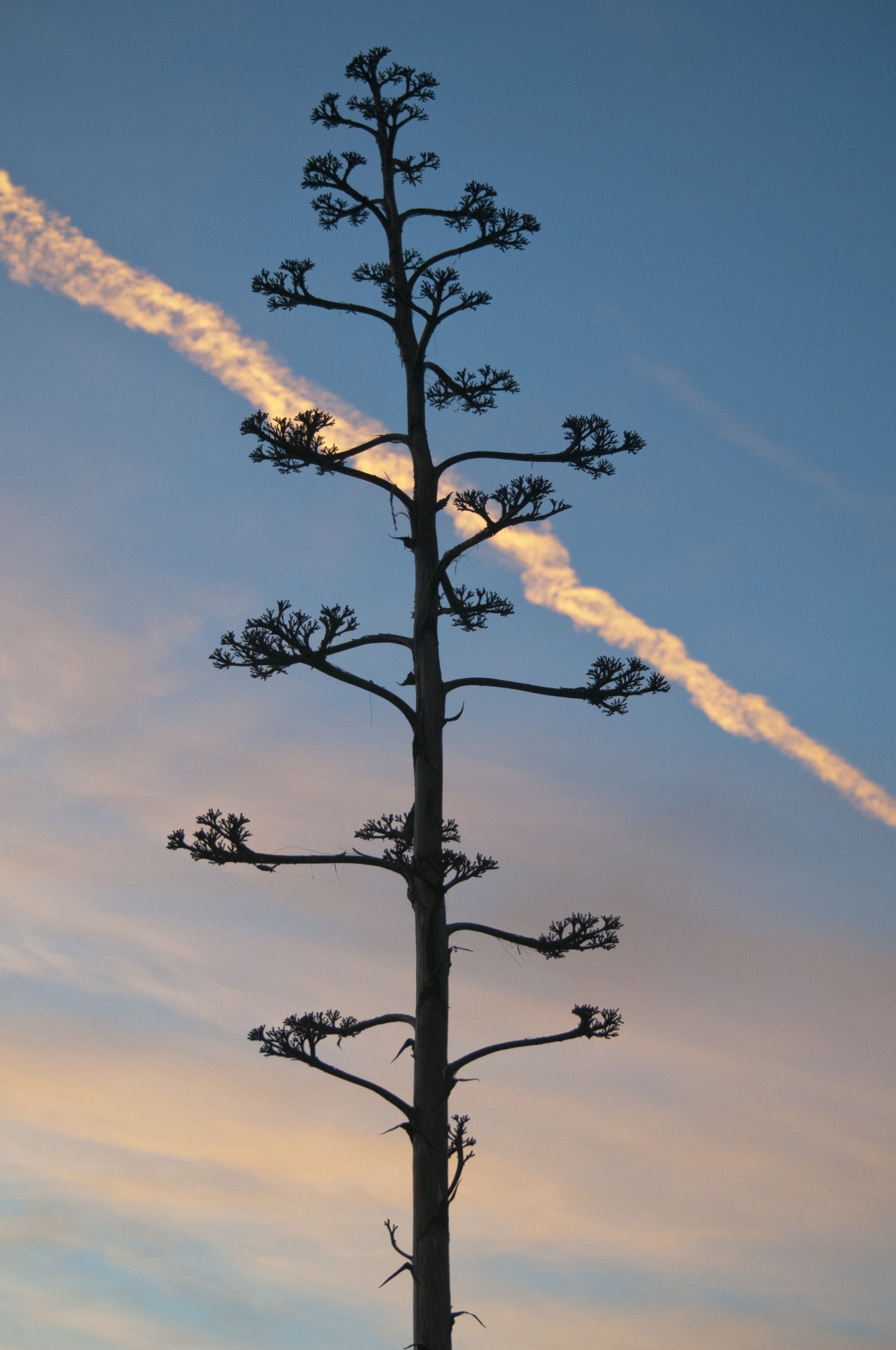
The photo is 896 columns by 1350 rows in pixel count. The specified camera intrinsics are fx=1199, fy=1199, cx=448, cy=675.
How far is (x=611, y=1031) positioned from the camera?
10.7m

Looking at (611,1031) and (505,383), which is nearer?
(611,1031)

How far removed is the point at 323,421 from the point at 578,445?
2.61 meters

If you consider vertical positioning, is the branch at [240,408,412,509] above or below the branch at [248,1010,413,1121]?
above

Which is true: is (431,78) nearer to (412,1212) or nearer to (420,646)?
(420,646)

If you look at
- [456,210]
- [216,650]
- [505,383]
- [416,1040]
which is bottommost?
[416,1040]

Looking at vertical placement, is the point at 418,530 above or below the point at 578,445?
below

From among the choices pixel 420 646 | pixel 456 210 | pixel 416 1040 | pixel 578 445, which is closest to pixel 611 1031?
pixel 416 1040

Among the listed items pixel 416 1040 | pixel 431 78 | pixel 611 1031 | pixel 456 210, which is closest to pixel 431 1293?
pixel 416 1040

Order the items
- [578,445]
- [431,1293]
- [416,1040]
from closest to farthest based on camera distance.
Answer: [431,1293] → [416,1040] → [578,445]

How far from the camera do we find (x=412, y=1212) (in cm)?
989

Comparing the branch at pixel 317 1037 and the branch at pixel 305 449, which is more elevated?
the branch at pixel 305 449

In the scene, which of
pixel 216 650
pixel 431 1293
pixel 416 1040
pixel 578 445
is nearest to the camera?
pixel 431 1293

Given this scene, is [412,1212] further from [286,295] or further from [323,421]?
[286,295]

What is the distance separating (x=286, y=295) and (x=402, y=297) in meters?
1.24
